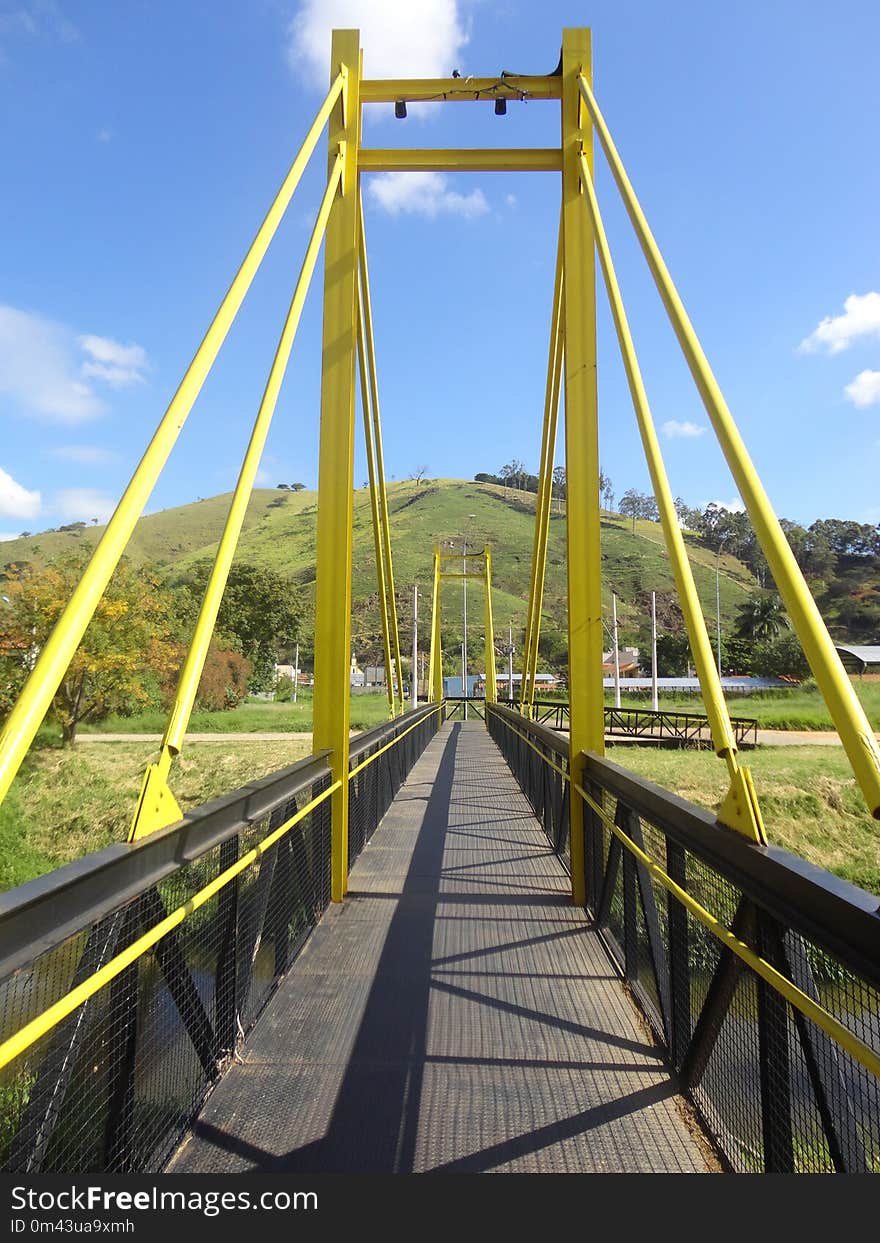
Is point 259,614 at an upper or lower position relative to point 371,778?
upper

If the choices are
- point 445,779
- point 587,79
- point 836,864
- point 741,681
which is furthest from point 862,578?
point 587,79

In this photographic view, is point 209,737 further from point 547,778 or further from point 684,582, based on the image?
point 684,582

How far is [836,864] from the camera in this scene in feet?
44.7

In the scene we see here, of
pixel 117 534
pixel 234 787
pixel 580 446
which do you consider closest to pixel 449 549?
pixel 234 787

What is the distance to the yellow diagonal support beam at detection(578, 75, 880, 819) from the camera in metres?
1.68

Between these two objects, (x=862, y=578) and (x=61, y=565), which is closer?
(x=61, y=565)

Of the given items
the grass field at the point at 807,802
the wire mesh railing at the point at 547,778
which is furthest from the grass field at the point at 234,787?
the wire mesh railing at the point at 547,778

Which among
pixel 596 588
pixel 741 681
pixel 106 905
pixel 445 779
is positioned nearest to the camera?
pixel 106 905

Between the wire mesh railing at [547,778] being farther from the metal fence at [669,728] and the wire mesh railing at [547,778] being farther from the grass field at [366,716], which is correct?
the grass field at [366,716]

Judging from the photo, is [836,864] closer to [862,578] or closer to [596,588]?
[596,588]

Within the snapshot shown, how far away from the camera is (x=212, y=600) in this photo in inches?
101

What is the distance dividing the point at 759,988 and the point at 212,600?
71.8 inches

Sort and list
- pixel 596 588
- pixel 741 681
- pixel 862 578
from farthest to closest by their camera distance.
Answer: pixel 862 578 → pixel 741 681 → pixel 596 588

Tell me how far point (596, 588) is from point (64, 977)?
11.5 feet
